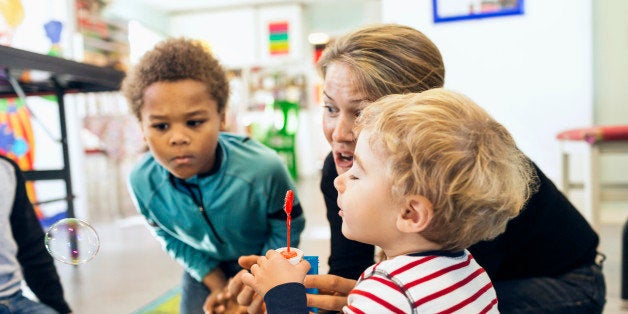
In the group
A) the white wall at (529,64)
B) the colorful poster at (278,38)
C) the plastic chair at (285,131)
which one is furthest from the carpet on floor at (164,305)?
the colorful poster at (278,38)

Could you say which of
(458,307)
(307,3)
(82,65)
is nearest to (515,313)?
(458,307)

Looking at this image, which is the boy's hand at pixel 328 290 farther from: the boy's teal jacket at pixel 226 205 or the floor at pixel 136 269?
the floor at pixel 136 269

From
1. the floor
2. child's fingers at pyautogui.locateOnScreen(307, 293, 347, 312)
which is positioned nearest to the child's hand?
child's fingers at pyautogui.locateOnScreen(307, 293, 347, 312)

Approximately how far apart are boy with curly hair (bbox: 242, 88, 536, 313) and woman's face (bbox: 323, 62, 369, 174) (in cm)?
13

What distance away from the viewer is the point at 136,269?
214 cm

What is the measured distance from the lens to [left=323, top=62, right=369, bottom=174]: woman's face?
2.62ft

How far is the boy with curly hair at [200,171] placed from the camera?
1.05 meters

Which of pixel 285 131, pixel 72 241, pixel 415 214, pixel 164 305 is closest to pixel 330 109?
pixel 415 214

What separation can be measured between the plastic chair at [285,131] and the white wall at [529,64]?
3174 millimetres

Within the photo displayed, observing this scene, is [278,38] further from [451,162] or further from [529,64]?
[451,162]

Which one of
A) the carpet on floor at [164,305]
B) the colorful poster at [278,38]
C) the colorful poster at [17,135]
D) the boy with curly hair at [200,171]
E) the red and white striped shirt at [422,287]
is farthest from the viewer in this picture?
the colorful poster at [278,38]

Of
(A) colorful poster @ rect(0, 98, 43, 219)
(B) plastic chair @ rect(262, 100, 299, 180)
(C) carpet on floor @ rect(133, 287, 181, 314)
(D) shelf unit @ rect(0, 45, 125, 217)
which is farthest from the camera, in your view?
(B) plastic chair @ rect(262, 100, 299, 180)

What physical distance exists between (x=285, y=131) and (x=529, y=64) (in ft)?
11.9

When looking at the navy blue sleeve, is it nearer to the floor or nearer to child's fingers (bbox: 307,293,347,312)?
child's fingers (bbox: 307,293,347,312)
